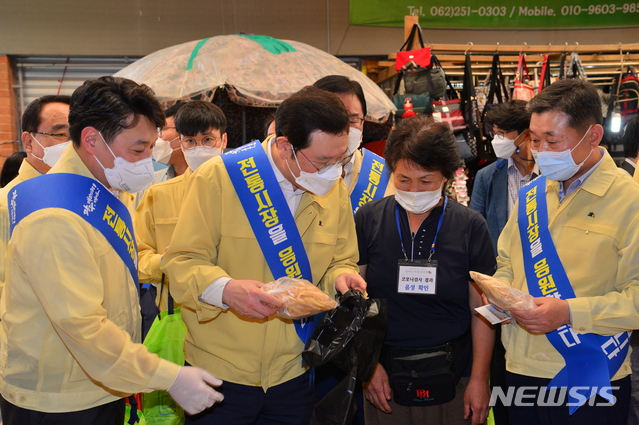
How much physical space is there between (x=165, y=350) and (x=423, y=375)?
3.92ft

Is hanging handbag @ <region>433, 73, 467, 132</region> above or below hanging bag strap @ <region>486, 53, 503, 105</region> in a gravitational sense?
below

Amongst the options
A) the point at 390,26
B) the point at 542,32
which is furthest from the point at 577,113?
the point at 542,32

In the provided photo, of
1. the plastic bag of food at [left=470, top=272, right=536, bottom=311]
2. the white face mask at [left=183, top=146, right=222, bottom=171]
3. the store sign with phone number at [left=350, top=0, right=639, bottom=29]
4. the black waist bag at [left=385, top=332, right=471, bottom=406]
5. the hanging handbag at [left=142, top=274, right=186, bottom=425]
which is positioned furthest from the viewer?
the store sign with phone number at [left=350, top=0, right=639, bottom=29]

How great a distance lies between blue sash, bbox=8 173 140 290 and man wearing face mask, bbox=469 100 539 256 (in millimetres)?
3037

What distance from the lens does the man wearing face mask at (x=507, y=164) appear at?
13.8 feet

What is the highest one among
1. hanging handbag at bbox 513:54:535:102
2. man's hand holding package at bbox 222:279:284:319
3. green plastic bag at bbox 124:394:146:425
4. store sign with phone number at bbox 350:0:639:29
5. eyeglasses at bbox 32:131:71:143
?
store sign with phone number at bbox 350:0:639:29

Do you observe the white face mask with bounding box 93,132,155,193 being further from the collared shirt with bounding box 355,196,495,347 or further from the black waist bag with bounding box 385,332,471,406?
the black waist bag with bounding box 385,332,471,406

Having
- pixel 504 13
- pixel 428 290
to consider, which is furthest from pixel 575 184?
pixel 504 13

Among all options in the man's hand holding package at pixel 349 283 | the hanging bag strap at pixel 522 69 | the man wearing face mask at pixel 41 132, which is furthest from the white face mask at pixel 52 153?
the hanging bag strap at pixel 522 69

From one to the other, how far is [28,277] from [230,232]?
732 millimetres

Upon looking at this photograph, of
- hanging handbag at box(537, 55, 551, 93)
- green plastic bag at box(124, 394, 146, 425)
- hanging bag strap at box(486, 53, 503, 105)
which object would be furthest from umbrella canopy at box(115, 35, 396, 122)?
green plastic bag at box(124, 394, 146, 425)

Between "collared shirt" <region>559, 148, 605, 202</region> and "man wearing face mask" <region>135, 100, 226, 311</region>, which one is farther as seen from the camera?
"man wearing face mask" <region>135, 100, 226, 311</region>

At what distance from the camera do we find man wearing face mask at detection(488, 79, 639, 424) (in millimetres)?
2139

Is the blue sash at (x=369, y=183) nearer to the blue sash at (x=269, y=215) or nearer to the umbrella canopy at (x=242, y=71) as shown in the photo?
the blue sash at (x=269, y=215)
